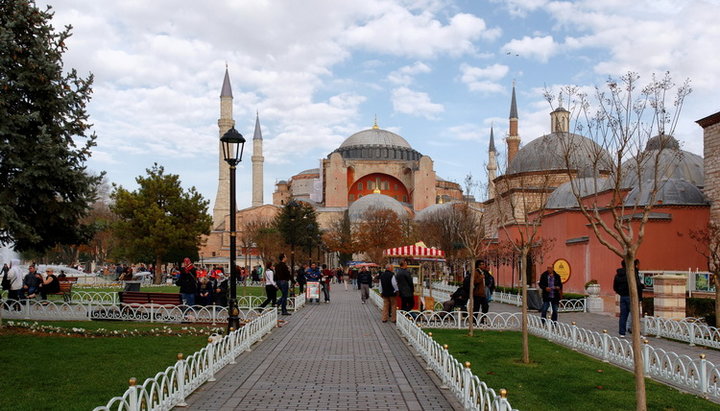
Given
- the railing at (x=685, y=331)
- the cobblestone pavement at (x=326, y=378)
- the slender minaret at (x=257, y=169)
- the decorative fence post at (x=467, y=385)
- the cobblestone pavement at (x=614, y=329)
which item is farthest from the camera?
the slender minaret at (x=257, y=169)

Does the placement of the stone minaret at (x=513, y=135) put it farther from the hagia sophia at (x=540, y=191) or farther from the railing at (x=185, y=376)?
the railing at (x=185, y=376)

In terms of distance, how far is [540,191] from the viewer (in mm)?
22359

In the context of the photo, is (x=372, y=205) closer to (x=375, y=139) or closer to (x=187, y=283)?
(x=375, y=139)

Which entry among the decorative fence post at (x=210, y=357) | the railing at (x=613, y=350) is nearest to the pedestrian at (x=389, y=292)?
the railing at (x=613, y=350)

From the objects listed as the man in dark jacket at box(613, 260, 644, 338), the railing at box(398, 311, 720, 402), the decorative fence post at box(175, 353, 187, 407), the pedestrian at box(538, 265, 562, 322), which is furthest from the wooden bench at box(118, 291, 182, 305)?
the man in dark jacket at box(613, 260, 644, 338)

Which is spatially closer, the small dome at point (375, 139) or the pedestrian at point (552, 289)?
the pedestrian at point (552, 289)

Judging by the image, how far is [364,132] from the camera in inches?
3442

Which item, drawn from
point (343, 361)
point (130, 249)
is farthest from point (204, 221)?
point (343, 361)

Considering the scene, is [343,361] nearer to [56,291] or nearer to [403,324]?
[403,324]

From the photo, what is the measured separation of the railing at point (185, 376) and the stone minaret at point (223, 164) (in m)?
48.8

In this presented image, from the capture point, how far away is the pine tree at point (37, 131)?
10.8 meters

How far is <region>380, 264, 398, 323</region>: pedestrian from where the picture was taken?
14.3 m

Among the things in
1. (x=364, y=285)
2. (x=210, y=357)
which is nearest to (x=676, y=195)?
(x=364, y=285)

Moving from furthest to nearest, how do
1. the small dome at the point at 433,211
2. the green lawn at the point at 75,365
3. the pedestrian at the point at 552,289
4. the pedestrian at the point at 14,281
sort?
the small dome at the point at 433,211
the pedestrian at the point at 14,281
the pedestrian at the point at 552,289
the green lawn at the point at 75,365
